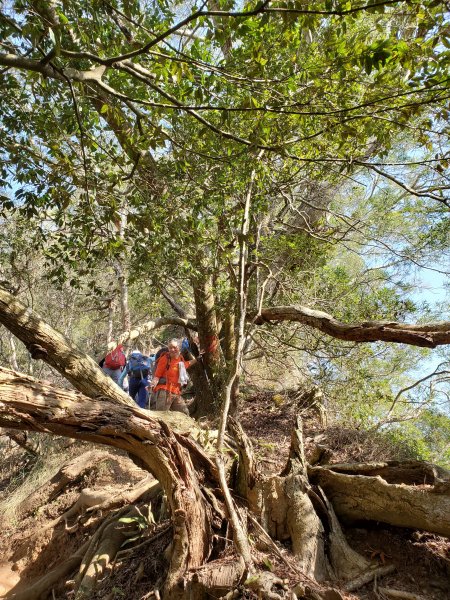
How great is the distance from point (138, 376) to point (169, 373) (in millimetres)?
1689

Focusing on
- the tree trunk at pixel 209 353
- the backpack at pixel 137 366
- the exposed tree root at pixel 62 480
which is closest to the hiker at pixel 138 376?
the backpack at pixel 137 366

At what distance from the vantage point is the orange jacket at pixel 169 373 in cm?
747

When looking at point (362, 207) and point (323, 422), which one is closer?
point (323, 422)

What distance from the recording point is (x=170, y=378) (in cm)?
753

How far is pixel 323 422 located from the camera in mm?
7672

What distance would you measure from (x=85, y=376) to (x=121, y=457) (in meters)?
2.64

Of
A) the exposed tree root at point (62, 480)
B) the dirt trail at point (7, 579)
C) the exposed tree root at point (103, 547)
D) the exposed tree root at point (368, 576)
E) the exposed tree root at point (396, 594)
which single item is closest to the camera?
the exposed tree root at point (396, 594)

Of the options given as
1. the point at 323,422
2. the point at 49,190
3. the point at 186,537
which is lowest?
the point at 186,537

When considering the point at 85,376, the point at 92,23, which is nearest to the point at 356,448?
the point at 85,376

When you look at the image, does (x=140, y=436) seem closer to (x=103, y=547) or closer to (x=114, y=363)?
(x=103, y=547)

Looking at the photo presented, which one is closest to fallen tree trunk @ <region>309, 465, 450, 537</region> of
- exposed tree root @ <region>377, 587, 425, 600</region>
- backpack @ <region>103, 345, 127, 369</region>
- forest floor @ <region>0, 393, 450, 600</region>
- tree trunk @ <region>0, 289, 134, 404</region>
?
forest floor @ <region>0, 393, 450, 600</region>

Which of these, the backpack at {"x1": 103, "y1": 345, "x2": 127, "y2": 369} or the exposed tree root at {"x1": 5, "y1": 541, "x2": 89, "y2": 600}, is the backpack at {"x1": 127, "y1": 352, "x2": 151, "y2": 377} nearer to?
the backpack at {"x1": 103, "y1": 345, "x2": 127, "y2": 369}

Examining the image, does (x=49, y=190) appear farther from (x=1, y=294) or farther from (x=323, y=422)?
(x=323, y=422)

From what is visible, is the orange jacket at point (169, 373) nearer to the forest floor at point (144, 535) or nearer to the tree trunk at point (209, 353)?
the tree trunk at point (209, 353)
